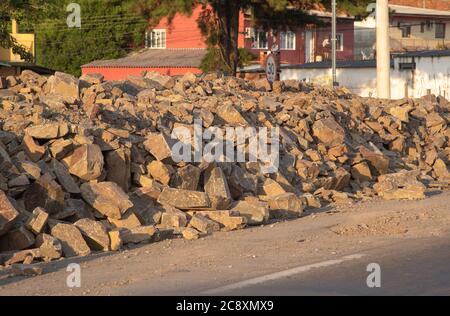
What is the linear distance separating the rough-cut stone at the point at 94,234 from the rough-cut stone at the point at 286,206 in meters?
3.56

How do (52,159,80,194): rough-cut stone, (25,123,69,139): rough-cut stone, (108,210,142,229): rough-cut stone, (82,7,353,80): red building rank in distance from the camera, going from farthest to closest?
(82,7,353,80): red building, (25,123,69,139): rough-cut stone, (52,159,80,194): rough-cut stone, (108,210,142,229): rough-cut stone

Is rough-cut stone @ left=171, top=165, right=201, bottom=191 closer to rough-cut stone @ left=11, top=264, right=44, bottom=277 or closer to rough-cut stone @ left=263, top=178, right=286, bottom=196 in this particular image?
rough-cut stone @ left=263, top=178, right=286, bottom=196

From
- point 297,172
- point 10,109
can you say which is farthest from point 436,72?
point 10,109

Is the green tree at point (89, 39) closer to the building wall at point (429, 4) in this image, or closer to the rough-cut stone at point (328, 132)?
the building wall at point (429, 4)

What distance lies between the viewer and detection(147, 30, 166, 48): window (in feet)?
249

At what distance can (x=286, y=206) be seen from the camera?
14.7 metres

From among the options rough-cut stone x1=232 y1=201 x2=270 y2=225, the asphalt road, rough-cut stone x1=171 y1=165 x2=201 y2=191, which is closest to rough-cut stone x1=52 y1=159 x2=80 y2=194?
rough-cut stone x1=171 y1=165 x2=201 y2=191

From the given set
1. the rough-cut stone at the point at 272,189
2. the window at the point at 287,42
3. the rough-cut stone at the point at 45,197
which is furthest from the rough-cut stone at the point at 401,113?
the window at the point at 287,42

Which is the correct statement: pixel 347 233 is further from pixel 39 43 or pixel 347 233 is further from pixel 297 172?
pixel 39 43

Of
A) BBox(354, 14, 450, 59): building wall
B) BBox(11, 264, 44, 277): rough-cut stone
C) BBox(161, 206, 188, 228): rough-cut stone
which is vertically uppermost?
BBox(354, 14, 450, 59): building wall

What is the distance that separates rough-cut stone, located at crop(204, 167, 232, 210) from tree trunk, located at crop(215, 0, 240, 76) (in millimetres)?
25045

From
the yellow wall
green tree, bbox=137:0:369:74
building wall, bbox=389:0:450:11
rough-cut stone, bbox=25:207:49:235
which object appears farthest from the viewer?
building wall, bbox=389:0:450:11

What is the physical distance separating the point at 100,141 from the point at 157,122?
6.51ft

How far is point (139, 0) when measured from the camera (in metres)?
37.4
